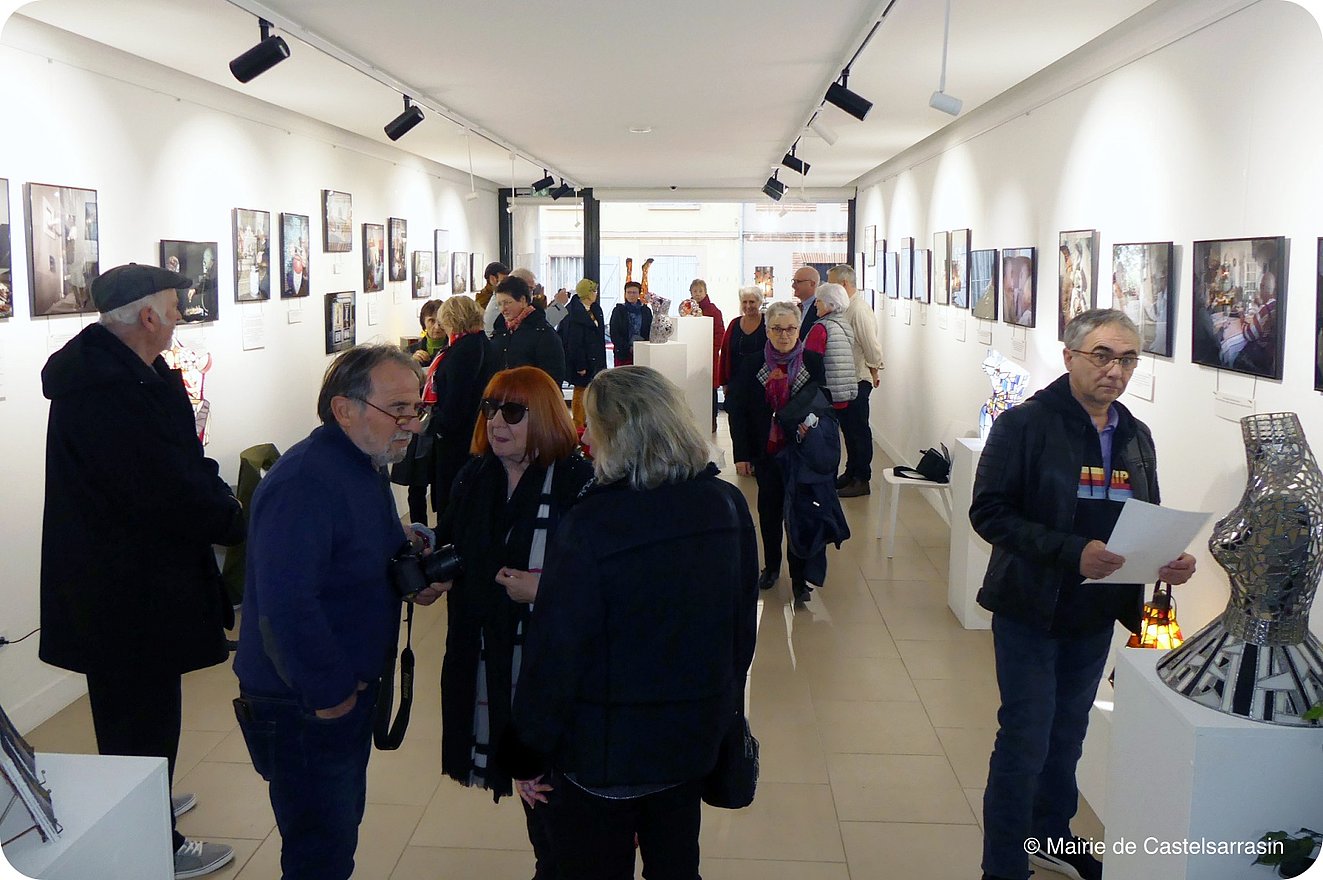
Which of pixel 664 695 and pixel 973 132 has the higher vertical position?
pixel 973 132

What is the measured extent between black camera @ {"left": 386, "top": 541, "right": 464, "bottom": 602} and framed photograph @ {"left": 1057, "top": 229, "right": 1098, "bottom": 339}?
3.79m

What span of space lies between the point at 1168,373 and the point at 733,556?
314 cm

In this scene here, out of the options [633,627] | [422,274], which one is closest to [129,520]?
[633,627]

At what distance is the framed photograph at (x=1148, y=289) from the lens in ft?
14.5

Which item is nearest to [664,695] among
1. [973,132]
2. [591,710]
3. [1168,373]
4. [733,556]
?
[591,710]

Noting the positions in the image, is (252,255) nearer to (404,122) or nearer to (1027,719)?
(404,122)

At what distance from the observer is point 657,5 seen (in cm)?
452

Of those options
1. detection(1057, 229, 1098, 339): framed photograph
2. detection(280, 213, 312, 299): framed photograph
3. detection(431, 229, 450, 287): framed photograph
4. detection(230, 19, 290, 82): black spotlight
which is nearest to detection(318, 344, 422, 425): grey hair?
detection(230, 19, 290, 82): black spotlight

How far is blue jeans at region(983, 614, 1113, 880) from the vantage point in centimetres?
299

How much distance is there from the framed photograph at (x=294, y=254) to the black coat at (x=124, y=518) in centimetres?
474

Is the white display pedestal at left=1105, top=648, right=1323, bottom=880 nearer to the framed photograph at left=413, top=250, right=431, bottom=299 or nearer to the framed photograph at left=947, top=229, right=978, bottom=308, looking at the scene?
the framed photograph at left=947, top=229, right=978, bottom=308

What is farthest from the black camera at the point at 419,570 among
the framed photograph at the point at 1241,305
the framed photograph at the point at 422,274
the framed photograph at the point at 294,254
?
the framed photograph at the point at 422,274

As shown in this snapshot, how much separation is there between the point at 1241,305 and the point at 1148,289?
859mm

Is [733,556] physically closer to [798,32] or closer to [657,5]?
[657,5]
